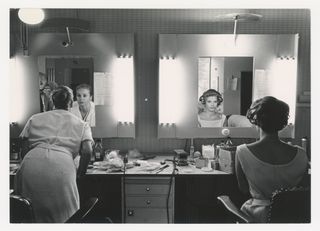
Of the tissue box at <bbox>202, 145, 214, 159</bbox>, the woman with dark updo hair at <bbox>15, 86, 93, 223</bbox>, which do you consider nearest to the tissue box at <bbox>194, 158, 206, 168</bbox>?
the tissue box at <bbox>202, 145, 214, 159</bbox>

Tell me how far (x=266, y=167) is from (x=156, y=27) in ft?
5.16

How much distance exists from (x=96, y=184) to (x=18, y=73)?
1.19m

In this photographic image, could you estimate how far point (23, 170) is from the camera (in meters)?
2.36

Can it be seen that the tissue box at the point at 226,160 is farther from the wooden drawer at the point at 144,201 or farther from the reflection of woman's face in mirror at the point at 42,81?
the reflection of woman's face in mirror at the point at 42,81

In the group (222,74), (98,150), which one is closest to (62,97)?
(98,150)

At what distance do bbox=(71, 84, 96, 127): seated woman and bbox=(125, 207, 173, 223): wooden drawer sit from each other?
0.91 m

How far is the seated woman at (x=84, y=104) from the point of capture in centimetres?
300

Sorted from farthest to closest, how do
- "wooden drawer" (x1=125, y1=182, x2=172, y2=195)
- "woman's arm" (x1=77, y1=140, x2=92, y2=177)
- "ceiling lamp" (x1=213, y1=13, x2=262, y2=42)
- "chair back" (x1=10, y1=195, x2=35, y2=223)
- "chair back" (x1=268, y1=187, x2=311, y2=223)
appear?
"ceiling lamp" (x1=213, y1=13, x2=262, y2=42), "wooden drawer" (x1=125, y1=182, x2=172, y2=195), "woman's arm" (x1=77, y1=140, x2=92, y2=177), "chair back" (x1=10, y1=195, x2=35, y2=223), "chair back" (x1=268, y1=187, x2=311, y2=223)

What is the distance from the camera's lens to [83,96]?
302cm

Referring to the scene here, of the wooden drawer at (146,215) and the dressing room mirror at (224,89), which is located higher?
the dressing room mirror at (224,89)

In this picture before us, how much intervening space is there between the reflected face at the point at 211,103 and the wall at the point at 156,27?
466 mm

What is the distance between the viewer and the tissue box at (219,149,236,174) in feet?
8.62

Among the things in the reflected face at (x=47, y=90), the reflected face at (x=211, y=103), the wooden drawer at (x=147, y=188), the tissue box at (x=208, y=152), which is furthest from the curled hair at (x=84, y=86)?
the tissue box at (x=208, y=152)

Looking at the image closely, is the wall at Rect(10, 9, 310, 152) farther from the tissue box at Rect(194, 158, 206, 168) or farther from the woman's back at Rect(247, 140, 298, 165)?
the woman's back at Rect(247, 140, 298, 165)
